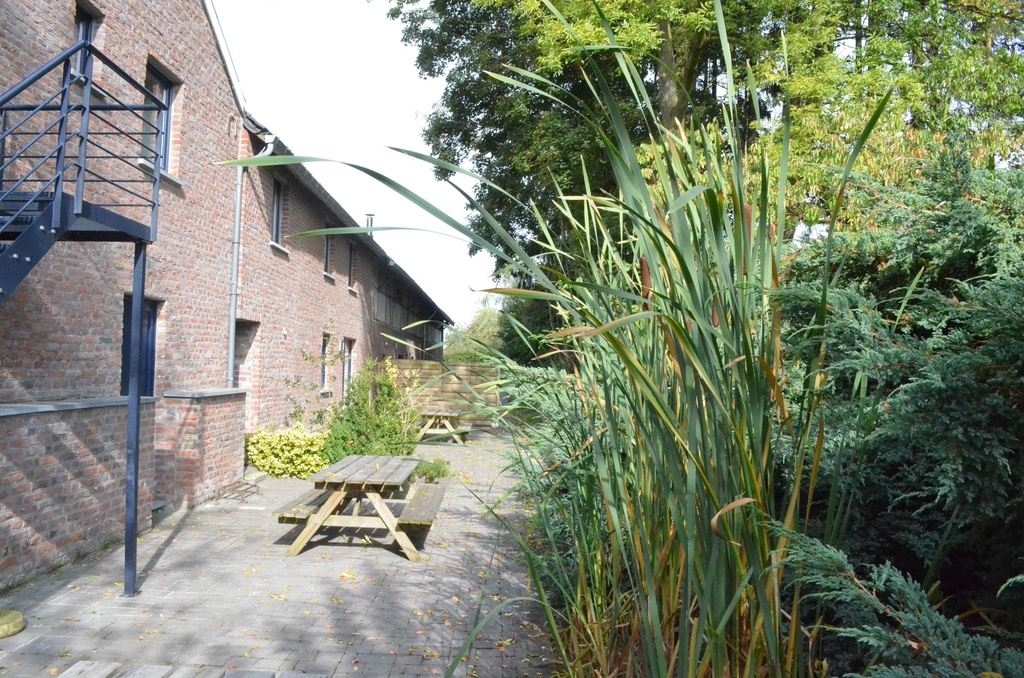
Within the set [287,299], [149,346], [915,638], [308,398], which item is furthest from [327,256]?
[915,638]

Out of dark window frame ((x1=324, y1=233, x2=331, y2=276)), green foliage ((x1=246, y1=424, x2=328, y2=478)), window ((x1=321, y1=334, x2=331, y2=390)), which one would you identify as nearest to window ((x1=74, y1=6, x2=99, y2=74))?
green foliage ((x1=246, y1=424, x2=328, y2=478))

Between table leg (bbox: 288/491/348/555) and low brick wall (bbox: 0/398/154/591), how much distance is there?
4.99ft

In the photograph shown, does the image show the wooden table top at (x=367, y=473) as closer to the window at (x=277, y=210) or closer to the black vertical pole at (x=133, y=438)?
the black vertical pole at (x=133, y=438)

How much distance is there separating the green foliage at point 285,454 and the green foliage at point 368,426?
0.28 m

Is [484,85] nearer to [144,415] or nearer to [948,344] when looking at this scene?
[144,415]

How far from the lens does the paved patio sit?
3926 millimetres

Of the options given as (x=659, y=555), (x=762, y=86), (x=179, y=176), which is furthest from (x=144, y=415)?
(x=762, y=86)

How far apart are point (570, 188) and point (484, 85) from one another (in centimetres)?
456

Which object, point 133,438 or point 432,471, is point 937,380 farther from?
point 432,471

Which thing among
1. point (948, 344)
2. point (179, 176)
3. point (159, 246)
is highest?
point (179, 176)

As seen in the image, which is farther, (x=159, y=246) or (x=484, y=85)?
(x=484, y=85)

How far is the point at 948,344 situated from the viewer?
1726mm

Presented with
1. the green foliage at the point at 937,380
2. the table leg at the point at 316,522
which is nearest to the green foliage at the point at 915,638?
the green foliage at the point at 937,380

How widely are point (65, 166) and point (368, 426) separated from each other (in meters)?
6.20
